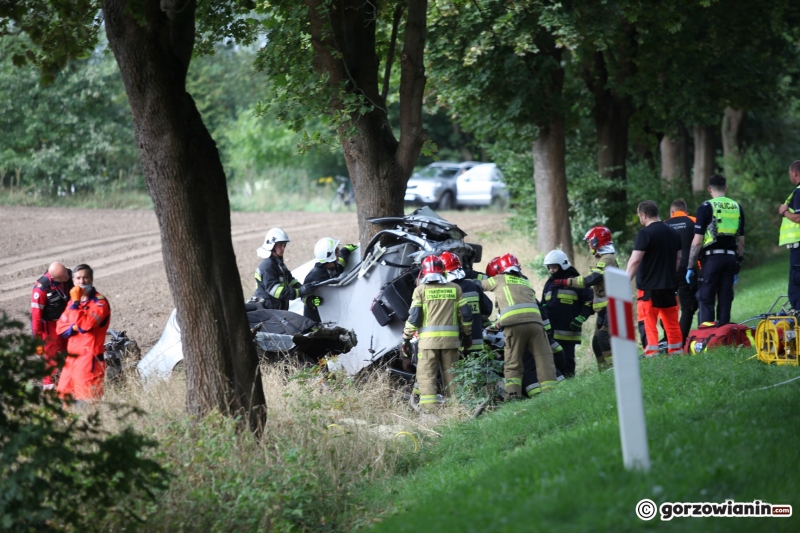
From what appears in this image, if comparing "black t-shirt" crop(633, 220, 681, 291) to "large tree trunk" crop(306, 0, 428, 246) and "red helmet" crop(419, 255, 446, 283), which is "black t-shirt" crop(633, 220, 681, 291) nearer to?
"red helmet" crop(419, 255, 446, 283)

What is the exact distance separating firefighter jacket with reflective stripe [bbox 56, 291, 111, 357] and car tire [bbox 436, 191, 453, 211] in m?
24.5

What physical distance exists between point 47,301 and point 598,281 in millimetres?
6532

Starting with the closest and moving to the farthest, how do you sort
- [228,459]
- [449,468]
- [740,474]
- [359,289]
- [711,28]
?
[740,474], [228,459], [449,468], [359,289], [711,28]

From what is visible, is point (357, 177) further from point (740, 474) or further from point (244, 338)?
point (740, 474)

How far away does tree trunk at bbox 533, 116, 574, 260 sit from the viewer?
1867cm

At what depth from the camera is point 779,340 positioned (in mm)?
8672

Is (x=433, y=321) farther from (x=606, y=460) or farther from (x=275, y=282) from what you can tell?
(x=606, y=460)

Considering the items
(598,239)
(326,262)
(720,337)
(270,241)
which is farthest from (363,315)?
(720,337)

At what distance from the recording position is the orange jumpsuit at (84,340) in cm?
949

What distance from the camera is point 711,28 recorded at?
18.6 metres

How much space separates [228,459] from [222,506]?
61 cm

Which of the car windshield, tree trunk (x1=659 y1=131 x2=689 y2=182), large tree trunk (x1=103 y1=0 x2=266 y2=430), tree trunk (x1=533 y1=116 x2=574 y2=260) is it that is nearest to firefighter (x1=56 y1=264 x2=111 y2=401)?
large tree trunk (x1=103 y1=0 x2=266 y2=430)

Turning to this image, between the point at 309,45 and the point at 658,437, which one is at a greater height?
the point at 309,45

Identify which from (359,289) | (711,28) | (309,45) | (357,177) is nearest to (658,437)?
(359,289)
